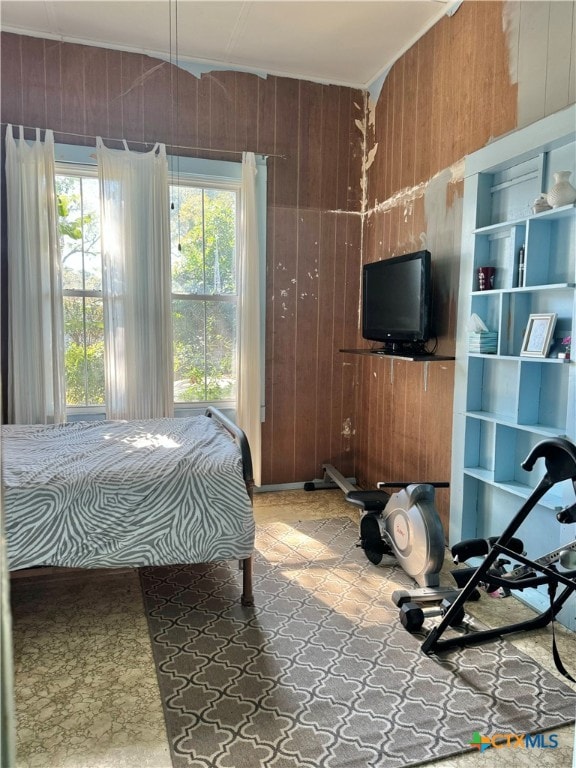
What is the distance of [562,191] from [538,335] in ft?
2.13

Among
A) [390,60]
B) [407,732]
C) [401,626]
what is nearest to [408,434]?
[401,626]

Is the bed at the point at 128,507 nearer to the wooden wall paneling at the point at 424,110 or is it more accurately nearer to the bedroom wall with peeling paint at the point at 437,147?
the bedroom wall with peeling paint at the point at 437,147

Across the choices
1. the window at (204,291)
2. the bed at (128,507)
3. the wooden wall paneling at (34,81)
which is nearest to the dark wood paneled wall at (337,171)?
the wooden wall paneling at (34,81)

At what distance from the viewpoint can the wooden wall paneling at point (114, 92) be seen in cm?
376

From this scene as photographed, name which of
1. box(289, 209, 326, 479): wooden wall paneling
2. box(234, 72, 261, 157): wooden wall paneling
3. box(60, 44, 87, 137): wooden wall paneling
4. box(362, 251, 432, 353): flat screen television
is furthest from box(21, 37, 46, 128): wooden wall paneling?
box(362, 251, 432, 353): flat screen television

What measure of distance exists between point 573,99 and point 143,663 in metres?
3.01

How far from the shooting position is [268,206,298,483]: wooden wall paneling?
426 centimetres

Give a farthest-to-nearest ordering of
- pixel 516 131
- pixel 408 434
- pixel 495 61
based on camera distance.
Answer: pixel 408 434
pixel 495 61
pixel 516 131

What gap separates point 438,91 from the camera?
337 centimetres

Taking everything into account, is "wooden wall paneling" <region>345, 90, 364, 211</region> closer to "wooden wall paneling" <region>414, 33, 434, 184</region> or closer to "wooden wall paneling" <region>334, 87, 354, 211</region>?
"wooden wall paneling" <region>334, 87, 354, 211</region>

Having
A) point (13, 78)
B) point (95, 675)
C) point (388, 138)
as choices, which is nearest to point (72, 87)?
point (13, 78)

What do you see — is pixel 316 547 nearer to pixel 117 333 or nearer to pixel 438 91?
pixel 117 333

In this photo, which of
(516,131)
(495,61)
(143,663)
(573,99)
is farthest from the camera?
(495,61)

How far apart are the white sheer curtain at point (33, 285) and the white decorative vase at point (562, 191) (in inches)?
119
